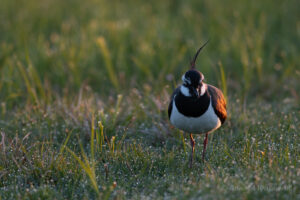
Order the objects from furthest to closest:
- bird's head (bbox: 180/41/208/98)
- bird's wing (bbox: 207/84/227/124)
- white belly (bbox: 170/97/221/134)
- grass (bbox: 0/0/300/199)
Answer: bird's wing (bbox: 207/84/227/124), white belly (bbox: 170/97/221/134), bird's head (bbox: 180/41/208/98), grass (bbox: 0/0/300/199)

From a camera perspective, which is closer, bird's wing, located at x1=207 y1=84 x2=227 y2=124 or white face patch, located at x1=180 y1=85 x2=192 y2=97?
white face patch, located at x1=180 y1=85 x2=192 y2=97

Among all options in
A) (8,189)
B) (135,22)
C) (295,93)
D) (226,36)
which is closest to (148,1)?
(135,22)

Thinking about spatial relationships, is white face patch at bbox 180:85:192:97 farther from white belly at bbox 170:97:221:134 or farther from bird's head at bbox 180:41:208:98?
white belly at bbox 170:97:221:134

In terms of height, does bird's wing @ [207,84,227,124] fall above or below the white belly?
above

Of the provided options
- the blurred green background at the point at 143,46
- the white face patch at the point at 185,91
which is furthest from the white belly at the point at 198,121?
the blurred green background at the point at 143,46

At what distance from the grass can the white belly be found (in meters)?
0.27

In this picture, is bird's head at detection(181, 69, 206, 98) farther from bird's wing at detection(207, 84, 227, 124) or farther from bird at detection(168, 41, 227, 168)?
bird's wing at detection(207, 84, 227, 124)

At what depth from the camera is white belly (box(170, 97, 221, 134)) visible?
3.46 metres

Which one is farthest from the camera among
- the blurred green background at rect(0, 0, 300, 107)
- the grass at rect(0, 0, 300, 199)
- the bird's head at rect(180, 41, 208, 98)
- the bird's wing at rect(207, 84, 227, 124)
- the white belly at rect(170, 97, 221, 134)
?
the blurred green background at rect(0, 0, 300, 107)

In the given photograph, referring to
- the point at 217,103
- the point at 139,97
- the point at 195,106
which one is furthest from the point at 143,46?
the point at 195,106

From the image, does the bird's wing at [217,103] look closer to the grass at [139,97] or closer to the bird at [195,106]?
the bird at [195,106]

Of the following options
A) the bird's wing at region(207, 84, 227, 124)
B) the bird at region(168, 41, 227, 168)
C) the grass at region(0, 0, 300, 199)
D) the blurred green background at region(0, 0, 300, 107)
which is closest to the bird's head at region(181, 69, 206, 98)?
the bird at region(168, 41, 227, 168)

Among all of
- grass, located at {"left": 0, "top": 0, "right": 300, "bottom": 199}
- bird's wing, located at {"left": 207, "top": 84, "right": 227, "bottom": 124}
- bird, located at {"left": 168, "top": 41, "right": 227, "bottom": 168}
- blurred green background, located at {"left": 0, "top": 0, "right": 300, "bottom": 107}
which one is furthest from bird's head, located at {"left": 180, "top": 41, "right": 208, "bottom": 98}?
blurred green background, located at {"left": 0, "top": 0, "right": 300, "bottom": 107}

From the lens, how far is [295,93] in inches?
200
